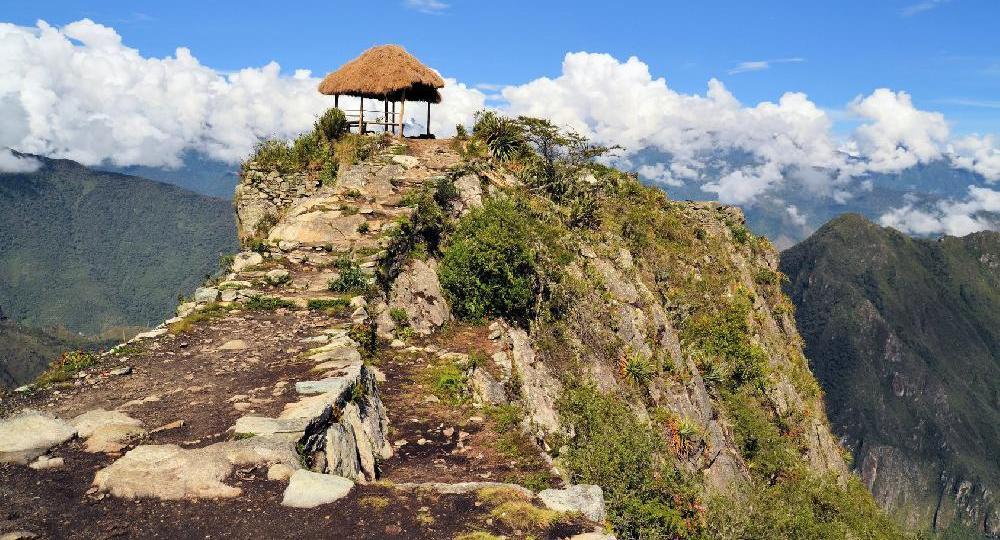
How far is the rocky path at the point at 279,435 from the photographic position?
22.9ft

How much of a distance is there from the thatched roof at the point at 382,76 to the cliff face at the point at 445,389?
4.04m

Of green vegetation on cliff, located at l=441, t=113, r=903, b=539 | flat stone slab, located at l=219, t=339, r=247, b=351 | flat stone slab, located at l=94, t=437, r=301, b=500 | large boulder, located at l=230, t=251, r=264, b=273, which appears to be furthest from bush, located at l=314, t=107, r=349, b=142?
flat stone slab, located at l=94, t=437, r=301, b=500

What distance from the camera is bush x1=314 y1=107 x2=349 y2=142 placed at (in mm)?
27969

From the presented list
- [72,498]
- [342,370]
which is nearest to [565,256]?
[342,370]

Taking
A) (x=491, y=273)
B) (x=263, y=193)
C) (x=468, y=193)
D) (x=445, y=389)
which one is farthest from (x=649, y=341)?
Result: (x=263, y=193)

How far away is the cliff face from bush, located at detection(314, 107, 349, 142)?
3185 millimetres

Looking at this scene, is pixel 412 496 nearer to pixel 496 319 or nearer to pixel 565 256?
pixel 496 319

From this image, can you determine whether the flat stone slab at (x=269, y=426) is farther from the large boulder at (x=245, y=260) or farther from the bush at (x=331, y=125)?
the bush at (x=331, y=125)

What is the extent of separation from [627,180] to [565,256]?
46.2 feet

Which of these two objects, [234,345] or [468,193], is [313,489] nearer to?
[234,345]

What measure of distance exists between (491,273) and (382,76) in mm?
17948

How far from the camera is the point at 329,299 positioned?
1530 centimetres

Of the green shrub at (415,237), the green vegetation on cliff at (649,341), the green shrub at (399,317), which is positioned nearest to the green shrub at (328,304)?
the green shrub at (399,317)

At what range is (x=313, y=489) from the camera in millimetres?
7461
